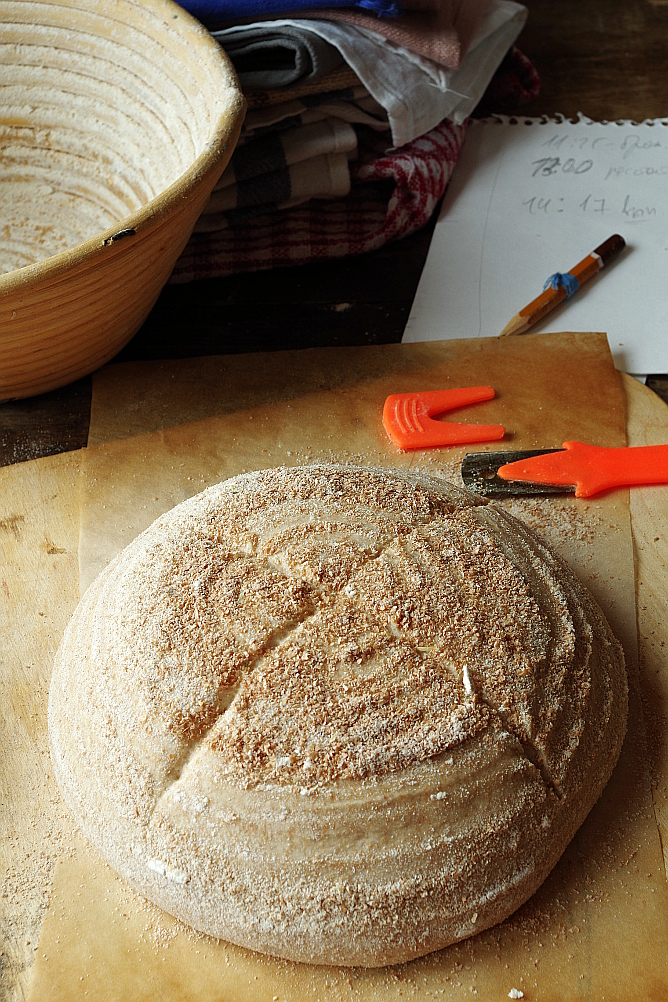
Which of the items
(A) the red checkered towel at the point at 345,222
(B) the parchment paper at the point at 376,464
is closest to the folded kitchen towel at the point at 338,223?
(A) the red checkered towel at the point at 345,222

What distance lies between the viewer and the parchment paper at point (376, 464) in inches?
34.0

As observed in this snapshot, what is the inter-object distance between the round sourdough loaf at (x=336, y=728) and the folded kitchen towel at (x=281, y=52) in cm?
88

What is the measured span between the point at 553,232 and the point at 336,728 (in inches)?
48.1

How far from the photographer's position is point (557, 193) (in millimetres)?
1763

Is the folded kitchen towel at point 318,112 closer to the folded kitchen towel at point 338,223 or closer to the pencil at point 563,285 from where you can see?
the folded kitchen towel at point 338,223

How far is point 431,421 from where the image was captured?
4.36ft

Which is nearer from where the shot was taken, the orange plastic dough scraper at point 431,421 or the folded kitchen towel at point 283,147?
the orange plastic dough scraper at point 431,421

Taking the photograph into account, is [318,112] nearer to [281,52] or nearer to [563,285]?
[281,52]

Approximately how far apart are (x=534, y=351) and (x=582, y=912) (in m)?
0.87

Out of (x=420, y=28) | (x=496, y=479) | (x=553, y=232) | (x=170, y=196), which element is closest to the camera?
(x=170, y=196)

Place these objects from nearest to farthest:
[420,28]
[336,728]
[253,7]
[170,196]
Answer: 1. [336,728]
2. [170,196]
3. [253,7]
4. [420,28]

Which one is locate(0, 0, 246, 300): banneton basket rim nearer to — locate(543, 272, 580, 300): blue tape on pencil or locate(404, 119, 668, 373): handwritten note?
locate(404, 119, 668, 373): handwritten note

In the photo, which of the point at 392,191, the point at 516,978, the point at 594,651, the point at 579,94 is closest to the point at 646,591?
the point at 594,651

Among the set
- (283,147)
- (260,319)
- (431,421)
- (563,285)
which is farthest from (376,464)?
(283,147)
